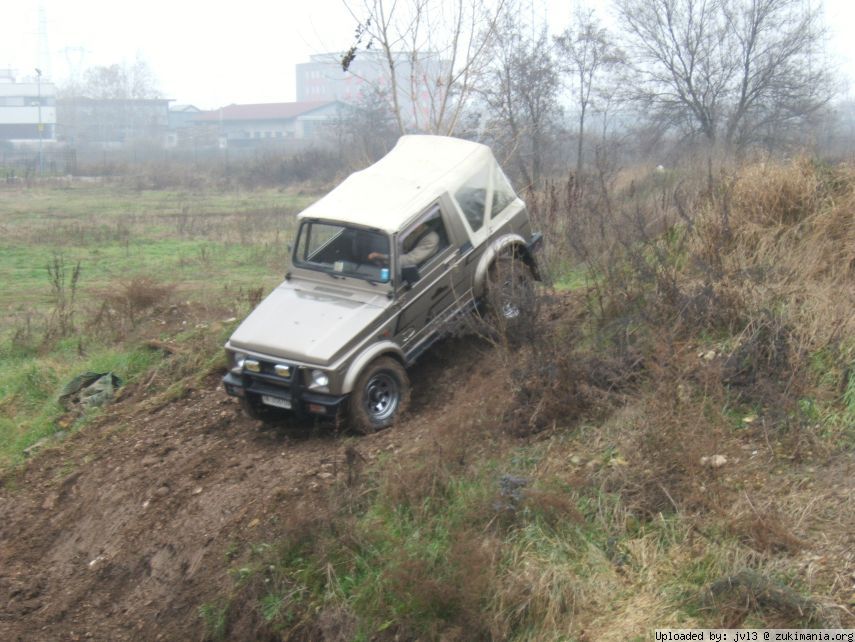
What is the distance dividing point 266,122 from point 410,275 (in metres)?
78.0

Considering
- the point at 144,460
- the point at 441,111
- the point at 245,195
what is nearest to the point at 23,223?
the point at 245,195

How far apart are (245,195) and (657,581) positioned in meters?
42.1

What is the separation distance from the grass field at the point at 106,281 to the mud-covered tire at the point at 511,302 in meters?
4.88

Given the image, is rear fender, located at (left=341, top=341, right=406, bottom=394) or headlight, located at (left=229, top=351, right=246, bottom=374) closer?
rear fender, located at (left=341, top=341, right=406, bottom=394)

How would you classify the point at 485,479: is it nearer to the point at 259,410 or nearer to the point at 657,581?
the point at 657,581

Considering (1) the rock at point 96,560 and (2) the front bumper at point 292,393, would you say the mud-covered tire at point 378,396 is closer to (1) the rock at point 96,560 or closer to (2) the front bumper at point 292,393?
(2) the front bumper at point 292,393

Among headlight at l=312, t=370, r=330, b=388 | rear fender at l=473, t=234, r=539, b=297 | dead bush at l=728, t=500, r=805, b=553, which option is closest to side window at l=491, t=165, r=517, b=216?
rear fender at l=473, t=234, r=539, b=297

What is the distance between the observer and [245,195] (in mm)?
45312

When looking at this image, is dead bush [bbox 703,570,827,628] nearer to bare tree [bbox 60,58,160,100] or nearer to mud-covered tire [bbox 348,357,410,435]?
mud-covered tire [bbox 348,357,410,435]

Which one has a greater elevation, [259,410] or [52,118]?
[52,118]

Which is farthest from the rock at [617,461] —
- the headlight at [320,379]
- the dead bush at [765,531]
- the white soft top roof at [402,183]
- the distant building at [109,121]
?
the distant building at [109,121]

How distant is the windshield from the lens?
862 cm

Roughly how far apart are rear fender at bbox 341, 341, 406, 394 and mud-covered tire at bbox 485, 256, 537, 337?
937 millimetres

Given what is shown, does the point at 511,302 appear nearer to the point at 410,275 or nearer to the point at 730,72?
the point at 410,275
